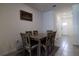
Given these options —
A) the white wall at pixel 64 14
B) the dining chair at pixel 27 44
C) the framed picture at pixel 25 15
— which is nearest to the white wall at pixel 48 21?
the white wall at pixel 64 14

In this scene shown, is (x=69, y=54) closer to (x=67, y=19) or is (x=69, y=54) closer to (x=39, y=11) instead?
(x=67, y=19)

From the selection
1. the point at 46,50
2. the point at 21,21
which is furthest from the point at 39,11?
the point at 46,50

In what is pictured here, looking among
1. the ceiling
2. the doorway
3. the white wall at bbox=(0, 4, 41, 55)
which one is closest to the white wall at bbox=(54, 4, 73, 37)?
the doorway

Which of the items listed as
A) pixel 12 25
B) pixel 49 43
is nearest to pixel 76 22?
pixel 49 43

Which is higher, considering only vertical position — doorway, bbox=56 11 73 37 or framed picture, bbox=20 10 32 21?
framed picture, bbox=20 10 32 21

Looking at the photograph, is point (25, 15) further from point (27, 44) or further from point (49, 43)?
point (49, 43)

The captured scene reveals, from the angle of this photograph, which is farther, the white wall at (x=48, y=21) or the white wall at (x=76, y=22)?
the white wall at (x=48, y=21)

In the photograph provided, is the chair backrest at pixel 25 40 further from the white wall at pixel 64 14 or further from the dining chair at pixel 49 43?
the white wall at pixel 64 14

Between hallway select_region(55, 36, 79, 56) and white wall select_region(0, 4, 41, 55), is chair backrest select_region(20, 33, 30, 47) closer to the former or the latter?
white wall select_region(0, 4, 41, 55)

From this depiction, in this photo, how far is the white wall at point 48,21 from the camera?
310 centimetres

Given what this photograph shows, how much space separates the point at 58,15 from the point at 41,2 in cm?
Result: 66

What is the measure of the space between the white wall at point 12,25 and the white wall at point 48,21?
0.12 metres

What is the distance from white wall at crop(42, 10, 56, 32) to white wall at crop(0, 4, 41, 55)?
0.12 metres

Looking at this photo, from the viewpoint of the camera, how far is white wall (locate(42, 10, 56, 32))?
3100mm
